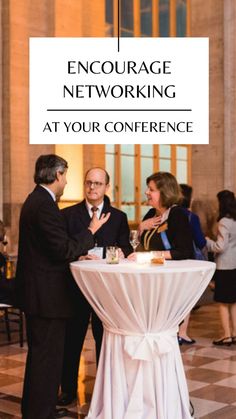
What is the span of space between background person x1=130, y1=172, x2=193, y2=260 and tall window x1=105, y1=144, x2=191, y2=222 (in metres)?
12.0

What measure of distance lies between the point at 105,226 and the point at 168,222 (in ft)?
1.57

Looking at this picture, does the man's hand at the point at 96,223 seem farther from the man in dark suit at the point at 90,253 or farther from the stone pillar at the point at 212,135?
the stone pillar at the point at 212,135

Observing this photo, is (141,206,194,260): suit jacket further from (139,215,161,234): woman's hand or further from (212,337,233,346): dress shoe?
(212,337,233,346): dress shoe

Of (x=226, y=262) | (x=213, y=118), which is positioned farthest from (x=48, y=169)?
(x=213, y=118)

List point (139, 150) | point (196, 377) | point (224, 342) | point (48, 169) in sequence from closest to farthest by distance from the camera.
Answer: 1. point (48, 169)
2. point (196, 377)
3. point (224, 342)
4. point (139, 150)

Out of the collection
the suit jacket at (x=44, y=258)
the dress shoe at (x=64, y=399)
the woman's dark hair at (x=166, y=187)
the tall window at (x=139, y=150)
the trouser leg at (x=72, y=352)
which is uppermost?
the tall window at (x=139, y=150)

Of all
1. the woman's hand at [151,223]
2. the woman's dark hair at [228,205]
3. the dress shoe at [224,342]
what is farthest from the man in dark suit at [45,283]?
the dress shoe at [224,342]

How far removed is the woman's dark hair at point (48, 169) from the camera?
15.6 ft

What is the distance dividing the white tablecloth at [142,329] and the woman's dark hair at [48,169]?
1.90 ft

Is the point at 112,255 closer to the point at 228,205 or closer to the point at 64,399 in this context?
the point at 64,399

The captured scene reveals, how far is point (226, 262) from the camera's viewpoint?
789 cm

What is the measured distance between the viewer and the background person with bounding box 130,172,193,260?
523 cm

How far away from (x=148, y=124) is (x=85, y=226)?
108 inches

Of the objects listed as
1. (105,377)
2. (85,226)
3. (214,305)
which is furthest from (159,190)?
(214,305)
